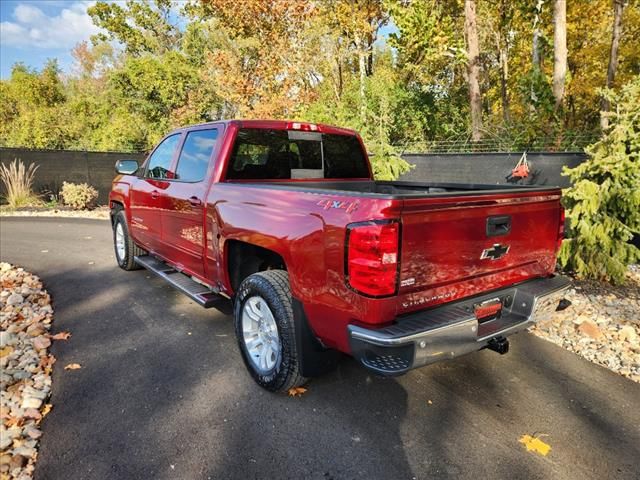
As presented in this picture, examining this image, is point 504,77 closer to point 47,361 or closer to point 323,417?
point 323,417

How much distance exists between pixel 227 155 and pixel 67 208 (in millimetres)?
11638

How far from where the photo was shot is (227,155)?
3.71m

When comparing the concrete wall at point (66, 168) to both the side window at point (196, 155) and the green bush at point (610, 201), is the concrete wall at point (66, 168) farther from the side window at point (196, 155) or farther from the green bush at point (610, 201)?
the green bush at point (610, 201)

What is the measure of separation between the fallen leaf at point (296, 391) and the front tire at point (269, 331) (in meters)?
0.13

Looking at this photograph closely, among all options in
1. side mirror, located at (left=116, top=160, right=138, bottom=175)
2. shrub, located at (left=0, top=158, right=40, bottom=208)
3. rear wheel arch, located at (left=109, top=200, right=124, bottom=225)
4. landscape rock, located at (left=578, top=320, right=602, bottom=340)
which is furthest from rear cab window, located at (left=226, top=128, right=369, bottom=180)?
shrub, located at (left=0, top=158, right=40, bottom=208)

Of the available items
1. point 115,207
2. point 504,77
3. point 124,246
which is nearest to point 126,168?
point 115,207

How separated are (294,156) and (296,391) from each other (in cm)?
218

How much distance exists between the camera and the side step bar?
12.6 feet

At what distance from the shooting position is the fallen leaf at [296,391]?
3.15 m

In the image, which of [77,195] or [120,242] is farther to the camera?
[77,195]

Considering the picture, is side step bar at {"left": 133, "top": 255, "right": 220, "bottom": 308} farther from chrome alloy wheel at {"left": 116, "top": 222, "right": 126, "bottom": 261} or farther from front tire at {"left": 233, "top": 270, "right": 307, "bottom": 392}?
chrome alloy wheel at {"left": 116, "top": 222, "right": 126, "bottom": 261}

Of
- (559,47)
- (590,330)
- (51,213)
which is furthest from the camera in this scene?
(51,213)

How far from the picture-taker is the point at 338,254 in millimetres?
2414

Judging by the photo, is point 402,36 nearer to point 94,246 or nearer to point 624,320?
point 94,246
